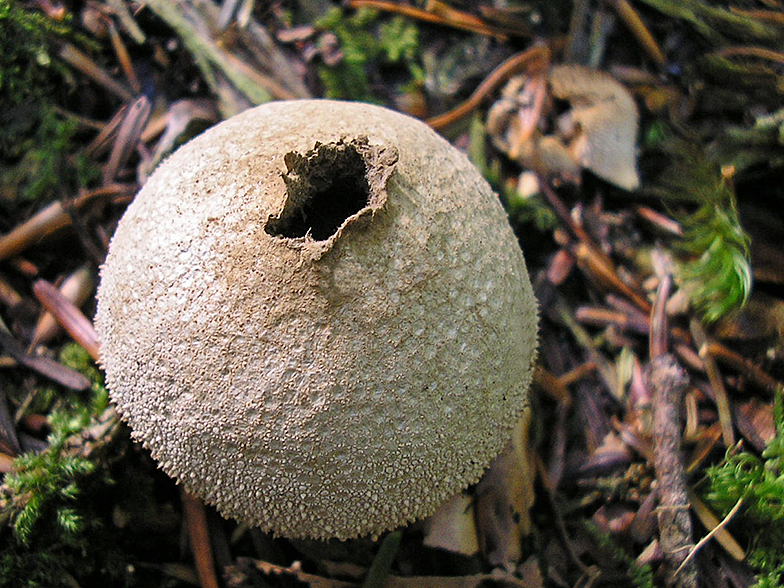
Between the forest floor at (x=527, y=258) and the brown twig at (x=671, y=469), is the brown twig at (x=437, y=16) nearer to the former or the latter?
the forest floor at (x=527, y=258)

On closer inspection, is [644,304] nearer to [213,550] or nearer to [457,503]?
[457,503]

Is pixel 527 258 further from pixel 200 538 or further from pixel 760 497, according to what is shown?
pixel 200 538

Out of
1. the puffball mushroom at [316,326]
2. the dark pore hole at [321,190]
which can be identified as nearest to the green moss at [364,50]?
the puffball mushroom at [316,326]

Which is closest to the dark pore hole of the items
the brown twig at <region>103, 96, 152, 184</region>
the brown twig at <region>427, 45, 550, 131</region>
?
the brown twig at <region>427, 45, 550, 131</region>

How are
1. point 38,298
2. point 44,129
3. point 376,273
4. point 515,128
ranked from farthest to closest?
point 515,128, point 44,129, point 38,298, point 376,273

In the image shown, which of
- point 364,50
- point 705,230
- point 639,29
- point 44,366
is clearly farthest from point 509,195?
point 44,366

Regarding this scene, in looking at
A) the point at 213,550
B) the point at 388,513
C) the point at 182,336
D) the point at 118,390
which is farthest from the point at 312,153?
the point at 213,550

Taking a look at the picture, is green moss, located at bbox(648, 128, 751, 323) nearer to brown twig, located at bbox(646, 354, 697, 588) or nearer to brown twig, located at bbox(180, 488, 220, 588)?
brown twig, located at bbox(646, 354, 697, 588)
